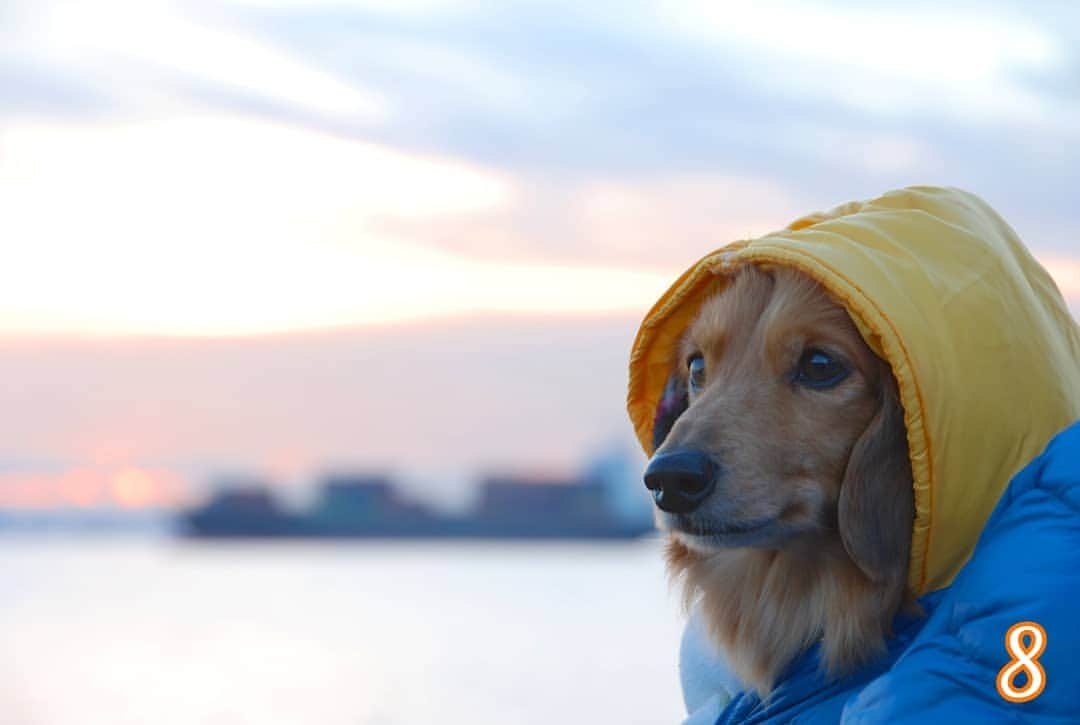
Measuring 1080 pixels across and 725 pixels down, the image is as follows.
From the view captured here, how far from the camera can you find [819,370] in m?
3.84

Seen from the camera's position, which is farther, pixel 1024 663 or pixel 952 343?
pixel 952 343

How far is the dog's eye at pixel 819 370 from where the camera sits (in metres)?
3.79

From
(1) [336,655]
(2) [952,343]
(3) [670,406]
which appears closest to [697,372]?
(3) [670,406]

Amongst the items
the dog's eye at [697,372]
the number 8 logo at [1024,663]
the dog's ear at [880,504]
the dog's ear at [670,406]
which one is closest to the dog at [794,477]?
the dog's ear at [880,504]

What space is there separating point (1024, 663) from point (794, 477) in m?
0.95

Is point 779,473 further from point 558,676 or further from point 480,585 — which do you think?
point 480,585

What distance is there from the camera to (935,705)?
118 inches

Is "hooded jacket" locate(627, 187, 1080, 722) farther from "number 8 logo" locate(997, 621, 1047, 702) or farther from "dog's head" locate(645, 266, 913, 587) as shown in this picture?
"dog's head" locate(645, 266, 913, 587)

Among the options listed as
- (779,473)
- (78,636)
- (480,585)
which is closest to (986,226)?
(779,473)

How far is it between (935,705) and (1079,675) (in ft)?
1.01

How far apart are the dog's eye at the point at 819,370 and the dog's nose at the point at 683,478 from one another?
1.30 ft

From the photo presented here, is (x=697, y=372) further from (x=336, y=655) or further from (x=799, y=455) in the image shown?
(x=336, y=655)

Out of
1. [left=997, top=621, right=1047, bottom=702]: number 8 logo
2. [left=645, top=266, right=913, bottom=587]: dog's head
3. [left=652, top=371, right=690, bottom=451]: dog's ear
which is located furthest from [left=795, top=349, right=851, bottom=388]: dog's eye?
[left=997, top=621, right=1047, bottom=702]: number 8 logo

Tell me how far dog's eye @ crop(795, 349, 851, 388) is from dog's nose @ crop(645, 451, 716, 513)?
396mm
